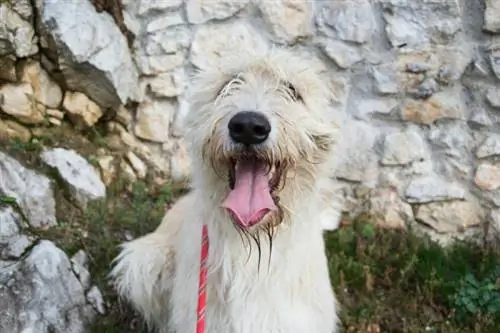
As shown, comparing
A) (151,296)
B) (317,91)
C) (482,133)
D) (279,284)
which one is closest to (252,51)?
(317,91)

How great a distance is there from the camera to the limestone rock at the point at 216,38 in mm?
4907

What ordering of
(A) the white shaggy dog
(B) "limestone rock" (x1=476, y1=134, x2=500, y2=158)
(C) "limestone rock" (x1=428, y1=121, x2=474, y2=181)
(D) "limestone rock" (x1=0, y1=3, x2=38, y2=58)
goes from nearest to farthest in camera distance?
(A) the white shaggy dog → (D) "limestone rock" (x1=0, y1=3, x2=38, y2=58) → (B) "limestone rock" (x1=476, y1=134, x2=500, y2=158) → (C) "limestone rock" (x1=428, y1=121, x2=474, y2=181)

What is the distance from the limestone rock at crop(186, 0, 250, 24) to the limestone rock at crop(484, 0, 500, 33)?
5.38 feet

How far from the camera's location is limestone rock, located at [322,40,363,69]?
4.82m

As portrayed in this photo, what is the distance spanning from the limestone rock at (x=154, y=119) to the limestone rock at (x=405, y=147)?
1607 millimetres

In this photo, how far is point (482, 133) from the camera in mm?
4680

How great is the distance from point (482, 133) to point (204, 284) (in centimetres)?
248

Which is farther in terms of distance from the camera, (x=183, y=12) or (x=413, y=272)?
(x=183, y=12)

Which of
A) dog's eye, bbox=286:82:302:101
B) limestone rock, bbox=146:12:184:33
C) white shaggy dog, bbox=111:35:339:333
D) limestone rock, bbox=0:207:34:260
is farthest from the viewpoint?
limestone rock, bbox=146:12:184:33

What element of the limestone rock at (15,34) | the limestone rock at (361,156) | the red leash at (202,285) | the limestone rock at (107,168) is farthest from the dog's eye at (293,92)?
the limestone rock at (15,34)

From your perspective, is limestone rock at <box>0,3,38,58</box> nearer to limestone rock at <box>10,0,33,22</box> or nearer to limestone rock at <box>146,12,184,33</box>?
limestone rock at <box>10,0,33,22</box>

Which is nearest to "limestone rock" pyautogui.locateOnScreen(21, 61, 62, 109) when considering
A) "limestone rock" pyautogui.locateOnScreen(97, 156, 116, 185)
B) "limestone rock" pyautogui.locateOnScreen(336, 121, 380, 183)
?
"limestone rock" pyautogui.locateOnScreen(97, 156, 116, 185)

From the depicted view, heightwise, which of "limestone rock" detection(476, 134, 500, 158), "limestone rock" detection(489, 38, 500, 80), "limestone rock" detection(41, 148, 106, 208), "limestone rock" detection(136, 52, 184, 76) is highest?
"limestone rock" detection(489, 38, 500, 80)

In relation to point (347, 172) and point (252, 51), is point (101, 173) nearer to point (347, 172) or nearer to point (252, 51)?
point (347, 172)
